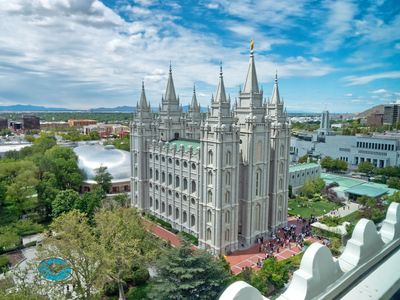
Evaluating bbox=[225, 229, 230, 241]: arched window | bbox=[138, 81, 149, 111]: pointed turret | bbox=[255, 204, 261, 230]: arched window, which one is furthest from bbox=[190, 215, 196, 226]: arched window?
bbox=[138, 81, 149, 111]: pointed turret

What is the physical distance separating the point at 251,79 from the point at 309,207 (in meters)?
25.4

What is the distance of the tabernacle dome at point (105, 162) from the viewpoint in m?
56.7

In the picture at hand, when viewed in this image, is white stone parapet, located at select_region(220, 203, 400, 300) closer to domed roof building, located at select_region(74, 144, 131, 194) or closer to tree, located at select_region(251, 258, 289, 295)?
tree, located at select_region(251, 258, 289, 295)

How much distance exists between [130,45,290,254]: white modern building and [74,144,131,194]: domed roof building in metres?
11.7

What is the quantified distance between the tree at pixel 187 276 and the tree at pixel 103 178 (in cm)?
3418

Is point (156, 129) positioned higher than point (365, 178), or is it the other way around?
point (156, 129)

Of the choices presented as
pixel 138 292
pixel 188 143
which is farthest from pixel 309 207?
pixel 138 292

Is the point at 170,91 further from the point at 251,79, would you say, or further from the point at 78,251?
the point at 78,251

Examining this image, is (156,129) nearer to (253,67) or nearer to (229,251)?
(253,67)

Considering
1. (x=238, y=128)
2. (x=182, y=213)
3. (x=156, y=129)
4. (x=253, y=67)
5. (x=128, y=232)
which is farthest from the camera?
(x=156, y=129)

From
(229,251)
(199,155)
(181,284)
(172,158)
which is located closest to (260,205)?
(229,251)

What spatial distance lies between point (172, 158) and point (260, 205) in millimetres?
12462

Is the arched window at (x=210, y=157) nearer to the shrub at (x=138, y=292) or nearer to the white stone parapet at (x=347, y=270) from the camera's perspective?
the shrub at (x=138, y=292)

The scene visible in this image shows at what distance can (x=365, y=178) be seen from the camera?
67688 mm
